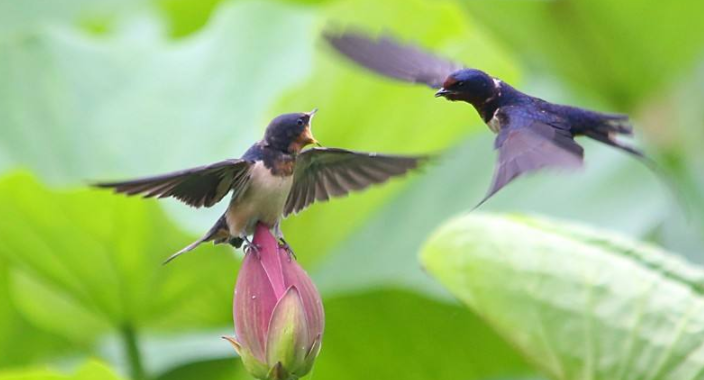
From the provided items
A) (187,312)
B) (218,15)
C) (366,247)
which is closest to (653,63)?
(366,247)

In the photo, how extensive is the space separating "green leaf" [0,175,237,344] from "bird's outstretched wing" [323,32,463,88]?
431mm

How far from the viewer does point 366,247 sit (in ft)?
7.76

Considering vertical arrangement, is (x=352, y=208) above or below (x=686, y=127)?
below

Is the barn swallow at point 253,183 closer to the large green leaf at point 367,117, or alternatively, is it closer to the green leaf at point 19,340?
the large green leaf at point 367,117

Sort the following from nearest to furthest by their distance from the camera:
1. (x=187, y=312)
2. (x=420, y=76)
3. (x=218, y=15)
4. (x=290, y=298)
→ (x=290, y=298) → (x=420, y=76) → (x=187, y=312) → (x=218, y=15)

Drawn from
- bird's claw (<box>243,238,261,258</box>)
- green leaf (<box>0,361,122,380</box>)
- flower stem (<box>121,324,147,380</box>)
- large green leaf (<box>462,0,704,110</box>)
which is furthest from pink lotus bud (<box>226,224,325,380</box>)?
large green leaf (<box>462,0,704,110</box>)

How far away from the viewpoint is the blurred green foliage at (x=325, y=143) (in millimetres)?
1802

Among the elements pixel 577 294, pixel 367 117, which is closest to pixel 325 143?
pixel 367 117

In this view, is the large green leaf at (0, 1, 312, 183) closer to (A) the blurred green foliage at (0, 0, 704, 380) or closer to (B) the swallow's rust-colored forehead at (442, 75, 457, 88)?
(A) the blurred green foliage at (0, 0, 704, 380)

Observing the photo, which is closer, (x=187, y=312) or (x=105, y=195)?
(x=105, y=195)

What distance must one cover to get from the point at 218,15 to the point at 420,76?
1.15 metres

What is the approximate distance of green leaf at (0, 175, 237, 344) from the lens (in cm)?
177

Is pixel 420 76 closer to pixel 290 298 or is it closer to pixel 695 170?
pixel 290 298

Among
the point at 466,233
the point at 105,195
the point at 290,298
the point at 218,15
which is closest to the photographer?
the point at 290,298
